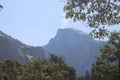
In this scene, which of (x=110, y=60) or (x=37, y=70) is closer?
(x=110, y=60)

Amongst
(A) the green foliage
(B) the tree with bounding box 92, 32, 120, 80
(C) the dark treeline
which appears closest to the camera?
(B) the tree with bounding box 92, 32, 120, 80

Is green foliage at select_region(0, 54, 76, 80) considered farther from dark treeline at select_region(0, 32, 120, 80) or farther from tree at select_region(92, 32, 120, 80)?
tree at select_region(92, 32, 120, 80)

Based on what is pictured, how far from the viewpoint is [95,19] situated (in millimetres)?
14016

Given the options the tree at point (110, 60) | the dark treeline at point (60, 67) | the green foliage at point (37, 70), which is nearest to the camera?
the tree at point (110, 60)

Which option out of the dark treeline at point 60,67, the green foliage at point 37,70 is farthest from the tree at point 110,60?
the green foliage at point 37,70

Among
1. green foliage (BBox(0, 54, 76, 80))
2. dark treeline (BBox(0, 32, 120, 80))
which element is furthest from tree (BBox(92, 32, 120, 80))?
green foliage (BBox(0, 54, 76, 80))

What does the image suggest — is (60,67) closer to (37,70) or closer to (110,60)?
(37,70)

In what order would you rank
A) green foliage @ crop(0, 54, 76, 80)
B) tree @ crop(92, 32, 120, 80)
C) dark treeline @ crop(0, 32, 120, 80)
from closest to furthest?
tree @ crop(92, 32, 120, 80) < dark treeline @ crop(0, 32, 120, 80) < green foliage @ crop(0, 54, 76, 80)

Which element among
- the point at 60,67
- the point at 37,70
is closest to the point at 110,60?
the point at 37,70

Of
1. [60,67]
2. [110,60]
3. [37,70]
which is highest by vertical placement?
[60,67]

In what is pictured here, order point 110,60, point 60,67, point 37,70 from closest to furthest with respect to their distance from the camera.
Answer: point 110,60
point 37,70
point 60,67

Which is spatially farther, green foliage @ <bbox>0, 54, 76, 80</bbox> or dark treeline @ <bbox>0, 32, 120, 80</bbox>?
green foliage @ <bbox>0, 54, 76, 80</bbox>

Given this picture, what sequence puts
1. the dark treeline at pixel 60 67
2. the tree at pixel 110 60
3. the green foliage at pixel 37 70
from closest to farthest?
the tree at pixel 110 60, the dark treeline at pixel 60 67, the green foliage at pixel 37 70

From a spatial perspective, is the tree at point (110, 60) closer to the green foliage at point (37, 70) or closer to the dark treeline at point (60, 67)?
the dark treeline at point (60, 67)
